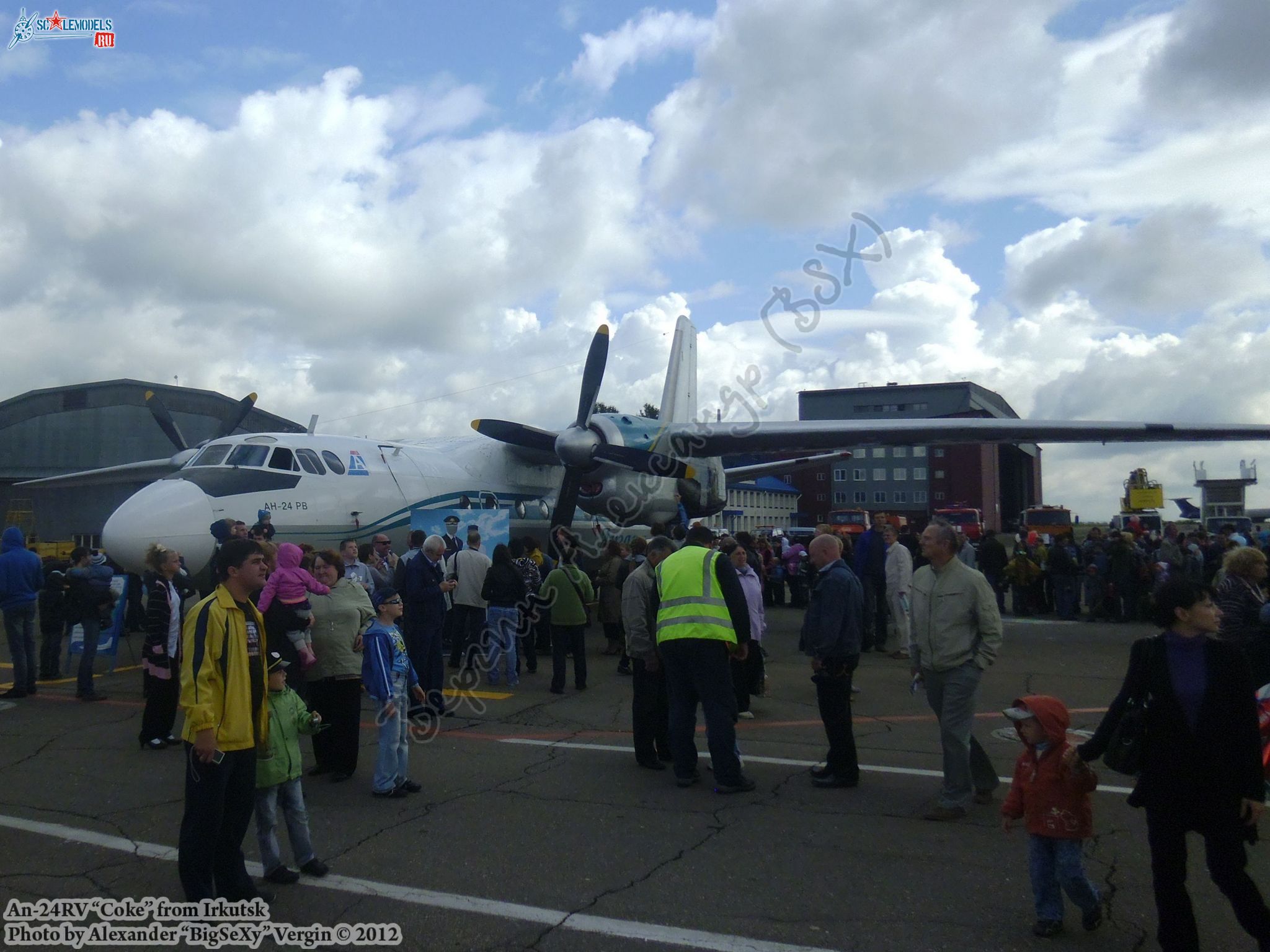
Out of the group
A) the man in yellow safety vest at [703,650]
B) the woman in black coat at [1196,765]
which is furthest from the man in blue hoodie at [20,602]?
the woman in black coat at [1196,765]

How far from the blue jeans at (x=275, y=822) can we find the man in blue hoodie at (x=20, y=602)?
21.1 feet

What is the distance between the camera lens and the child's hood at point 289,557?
19.6 ft

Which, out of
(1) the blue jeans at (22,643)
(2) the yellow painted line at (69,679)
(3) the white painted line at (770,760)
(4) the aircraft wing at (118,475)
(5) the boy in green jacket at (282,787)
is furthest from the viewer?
(4) the aircraft wing at (118,475)

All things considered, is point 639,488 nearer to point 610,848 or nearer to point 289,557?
point 289,557

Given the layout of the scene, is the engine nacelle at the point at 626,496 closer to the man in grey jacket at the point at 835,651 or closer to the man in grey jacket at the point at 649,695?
the man in grey jacket at the point at 649,695

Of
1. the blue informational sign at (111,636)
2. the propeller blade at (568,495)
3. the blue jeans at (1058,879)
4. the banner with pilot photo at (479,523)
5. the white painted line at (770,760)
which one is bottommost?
the white painted line at (770,760)

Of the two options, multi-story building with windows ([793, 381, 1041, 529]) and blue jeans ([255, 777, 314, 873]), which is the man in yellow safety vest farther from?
multi-story building with windows ([793, 381, 1041, 529])

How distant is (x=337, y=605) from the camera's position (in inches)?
245

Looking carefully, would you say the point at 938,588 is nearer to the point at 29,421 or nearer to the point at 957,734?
the point at 957,734

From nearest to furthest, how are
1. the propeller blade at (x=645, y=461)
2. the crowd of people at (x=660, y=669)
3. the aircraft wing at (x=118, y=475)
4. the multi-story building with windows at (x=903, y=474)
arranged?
1. the crowd of people at (x=660, y=669)
2. the propeller blade at (x=645, y=461)
3. the aircraft wing at (x=118, y=475)
4. the multi-story building with windows at (x=903, y=474)

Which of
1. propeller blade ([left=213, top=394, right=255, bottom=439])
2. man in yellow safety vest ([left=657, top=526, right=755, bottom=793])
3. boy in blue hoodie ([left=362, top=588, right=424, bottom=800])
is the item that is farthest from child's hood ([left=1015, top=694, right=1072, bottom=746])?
propeller blade ([left=213, top=394, right=255, bottom=439])

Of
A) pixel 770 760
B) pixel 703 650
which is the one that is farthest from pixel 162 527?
pixel 770 760

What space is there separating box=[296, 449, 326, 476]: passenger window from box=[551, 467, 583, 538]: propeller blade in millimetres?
4996

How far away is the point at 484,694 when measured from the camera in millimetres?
9703
